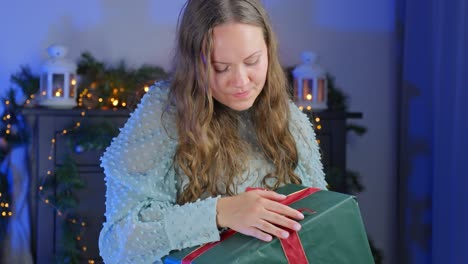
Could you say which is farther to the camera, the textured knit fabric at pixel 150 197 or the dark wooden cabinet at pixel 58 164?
the dark wooden cabinet at pixel 58 164

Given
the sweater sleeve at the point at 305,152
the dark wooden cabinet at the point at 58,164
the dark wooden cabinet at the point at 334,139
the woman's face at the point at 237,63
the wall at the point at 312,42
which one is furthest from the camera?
the wall at the point at 312,42

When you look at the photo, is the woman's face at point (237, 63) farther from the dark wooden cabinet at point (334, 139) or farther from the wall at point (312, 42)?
the wall at point (312, 42)

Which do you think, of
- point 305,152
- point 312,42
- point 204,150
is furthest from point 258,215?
point 312,42

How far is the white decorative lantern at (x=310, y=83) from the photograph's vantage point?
3076mm

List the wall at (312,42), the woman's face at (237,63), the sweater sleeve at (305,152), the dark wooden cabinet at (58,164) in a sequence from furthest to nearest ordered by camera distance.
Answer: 1. the wall at (312,42)
2. the dark wooden cabinet at (58,164)
3. the sweater sleeve at (305,152)
4. the woman's face at (237,63)

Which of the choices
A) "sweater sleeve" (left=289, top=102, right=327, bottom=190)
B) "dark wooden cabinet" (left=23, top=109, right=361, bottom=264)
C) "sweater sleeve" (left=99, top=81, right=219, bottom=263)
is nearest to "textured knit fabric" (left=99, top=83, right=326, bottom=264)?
"sweater sleeve" (left=99, top=81, right=219, bottom=263)

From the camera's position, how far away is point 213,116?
133 cm

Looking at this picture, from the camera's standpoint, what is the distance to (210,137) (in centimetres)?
129

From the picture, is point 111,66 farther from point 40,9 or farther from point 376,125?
point 376,125

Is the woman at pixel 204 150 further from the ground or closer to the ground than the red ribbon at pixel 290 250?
further from the ground

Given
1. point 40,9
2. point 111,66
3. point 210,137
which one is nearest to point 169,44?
point 111,66

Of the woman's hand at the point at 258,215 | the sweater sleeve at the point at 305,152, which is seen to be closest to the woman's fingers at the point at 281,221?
the woman's hand at the point at 258,215

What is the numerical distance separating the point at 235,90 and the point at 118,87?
6.13 feet

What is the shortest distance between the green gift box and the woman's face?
0.19 meters
